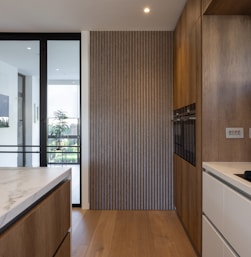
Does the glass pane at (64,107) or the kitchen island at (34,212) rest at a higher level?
the glass pane at (64,107)

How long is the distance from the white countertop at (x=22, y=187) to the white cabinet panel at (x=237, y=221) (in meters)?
1.08

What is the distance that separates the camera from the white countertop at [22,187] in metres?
1.02

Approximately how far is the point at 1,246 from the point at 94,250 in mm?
2004

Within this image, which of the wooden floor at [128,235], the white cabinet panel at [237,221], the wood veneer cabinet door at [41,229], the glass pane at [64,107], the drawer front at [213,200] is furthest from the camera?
the glass pane at [64,107]

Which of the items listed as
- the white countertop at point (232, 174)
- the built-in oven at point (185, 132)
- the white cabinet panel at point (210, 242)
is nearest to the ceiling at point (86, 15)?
the built-in oven at point (185, 132)

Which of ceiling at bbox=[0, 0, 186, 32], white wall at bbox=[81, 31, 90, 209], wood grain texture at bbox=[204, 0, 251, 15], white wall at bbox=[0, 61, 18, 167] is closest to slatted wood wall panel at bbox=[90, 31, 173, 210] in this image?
white wall at bbox=[81, 31, 90, 209]

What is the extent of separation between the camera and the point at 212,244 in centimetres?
202

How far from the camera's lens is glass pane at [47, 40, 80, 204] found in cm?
407

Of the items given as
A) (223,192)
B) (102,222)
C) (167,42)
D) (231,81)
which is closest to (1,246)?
(223,192)

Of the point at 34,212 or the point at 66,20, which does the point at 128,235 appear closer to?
the point at 34,212

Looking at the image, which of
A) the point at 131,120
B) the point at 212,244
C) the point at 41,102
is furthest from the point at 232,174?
the point at 41,102

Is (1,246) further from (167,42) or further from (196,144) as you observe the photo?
(167,42)

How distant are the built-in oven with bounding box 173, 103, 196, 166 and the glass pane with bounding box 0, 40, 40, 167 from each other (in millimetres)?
2124

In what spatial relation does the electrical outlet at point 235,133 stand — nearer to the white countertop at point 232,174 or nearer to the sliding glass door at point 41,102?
the white countertop at point 232,174
